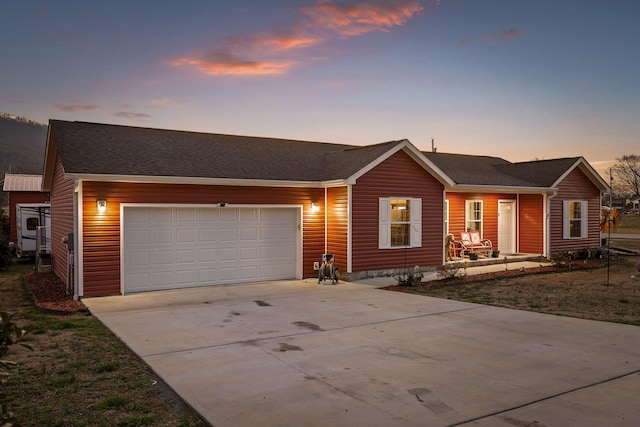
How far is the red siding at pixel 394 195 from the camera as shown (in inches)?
566

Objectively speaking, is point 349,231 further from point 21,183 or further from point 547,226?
point 21,183

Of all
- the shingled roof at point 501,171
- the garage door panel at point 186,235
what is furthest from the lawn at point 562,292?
the garage door panel at point 186,235

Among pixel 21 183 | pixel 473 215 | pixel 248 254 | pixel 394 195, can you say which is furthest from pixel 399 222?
pixel 21 183

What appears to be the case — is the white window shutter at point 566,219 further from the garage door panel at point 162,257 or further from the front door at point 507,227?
the garage door panel at point 162,257

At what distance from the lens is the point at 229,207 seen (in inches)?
526

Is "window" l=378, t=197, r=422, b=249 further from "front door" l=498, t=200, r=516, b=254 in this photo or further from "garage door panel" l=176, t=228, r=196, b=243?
"front door" l=498, t=200, r=516, b=254

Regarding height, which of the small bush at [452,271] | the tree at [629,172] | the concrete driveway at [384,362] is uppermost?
the tree at [629,172]

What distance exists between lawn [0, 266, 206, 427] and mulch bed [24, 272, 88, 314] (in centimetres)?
180

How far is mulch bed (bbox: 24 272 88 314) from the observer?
1003 centimetres

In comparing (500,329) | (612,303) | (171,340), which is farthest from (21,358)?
(612,303)

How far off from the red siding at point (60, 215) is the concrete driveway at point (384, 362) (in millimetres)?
3667

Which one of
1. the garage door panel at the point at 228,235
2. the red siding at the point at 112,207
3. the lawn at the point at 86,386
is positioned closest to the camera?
the lawn at the point at 86,386

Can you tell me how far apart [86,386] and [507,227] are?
58.7ft

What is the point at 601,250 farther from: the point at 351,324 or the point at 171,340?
the point at 171,340
